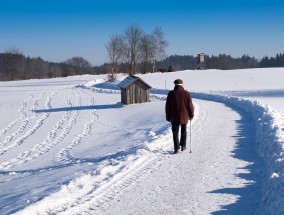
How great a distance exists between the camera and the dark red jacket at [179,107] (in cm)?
1035

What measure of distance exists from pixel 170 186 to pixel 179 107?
328 cm

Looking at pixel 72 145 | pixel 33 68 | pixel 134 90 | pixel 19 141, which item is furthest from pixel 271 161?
pixel 33 68

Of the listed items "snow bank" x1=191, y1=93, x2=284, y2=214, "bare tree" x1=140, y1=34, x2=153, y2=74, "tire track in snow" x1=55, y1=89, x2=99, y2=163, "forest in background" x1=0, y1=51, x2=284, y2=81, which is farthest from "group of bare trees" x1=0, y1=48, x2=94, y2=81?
"snow bank" x1=191, y1=93, x2=284, y2=214

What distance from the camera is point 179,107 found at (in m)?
10.4

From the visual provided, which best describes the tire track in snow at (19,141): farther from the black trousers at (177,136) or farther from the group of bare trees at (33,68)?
the group of bare trees at (33,68)

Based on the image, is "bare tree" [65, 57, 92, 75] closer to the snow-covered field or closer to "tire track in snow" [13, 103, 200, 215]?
the snow-covered field

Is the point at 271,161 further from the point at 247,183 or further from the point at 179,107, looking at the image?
the point at 179,107

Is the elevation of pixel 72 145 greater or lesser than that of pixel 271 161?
lesser

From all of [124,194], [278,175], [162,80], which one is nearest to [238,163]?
[278,175]

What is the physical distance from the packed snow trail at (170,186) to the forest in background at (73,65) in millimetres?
67370

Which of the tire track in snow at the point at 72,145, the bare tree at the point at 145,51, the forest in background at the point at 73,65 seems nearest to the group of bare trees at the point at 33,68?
the forest in background at the point at 73,65

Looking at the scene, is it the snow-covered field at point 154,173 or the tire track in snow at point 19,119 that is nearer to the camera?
the snow-covered field at point 154,173

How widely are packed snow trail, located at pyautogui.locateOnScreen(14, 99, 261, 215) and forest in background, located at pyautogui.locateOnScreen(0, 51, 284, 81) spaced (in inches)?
2652

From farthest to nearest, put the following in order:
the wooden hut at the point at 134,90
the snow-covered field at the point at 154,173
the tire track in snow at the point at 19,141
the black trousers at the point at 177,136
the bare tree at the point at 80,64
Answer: the bare tree at the point at 80,64, the wooden hut at the point at 134,90, the tire track in snow at the point at 19,141, the black trousers at the point at 177,136, the snow-covered field at the point at 154,173
